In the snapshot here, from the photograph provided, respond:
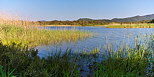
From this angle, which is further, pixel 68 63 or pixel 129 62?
pixel 129 62

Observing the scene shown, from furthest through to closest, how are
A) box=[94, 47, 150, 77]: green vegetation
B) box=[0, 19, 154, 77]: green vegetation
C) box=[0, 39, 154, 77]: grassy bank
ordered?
box=[94, 47, 150, 77]: green vegetation, box=[0, 39, 154, 77]: grassy bank, box=[0, 19, 154, 77]: green vegetation

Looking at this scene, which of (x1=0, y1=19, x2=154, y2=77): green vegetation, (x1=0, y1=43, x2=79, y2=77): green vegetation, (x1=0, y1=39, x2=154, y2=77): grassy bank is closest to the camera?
(x1=0, y1=43, x2=79, y2=77): green vegetation

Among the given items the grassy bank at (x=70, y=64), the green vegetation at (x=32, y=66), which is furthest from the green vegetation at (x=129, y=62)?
the green vegetation at (x=32, y=66)

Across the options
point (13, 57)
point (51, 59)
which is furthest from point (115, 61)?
point (13, 57)

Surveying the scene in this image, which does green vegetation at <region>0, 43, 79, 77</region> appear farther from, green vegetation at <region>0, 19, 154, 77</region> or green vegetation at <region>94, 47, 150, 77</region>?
green vegetation at <region>94, 47, 150, 77</region>

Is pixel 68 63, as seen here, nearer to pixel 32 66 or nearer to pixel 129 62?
pixel 32 66

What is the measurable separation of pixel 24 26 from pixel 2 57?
26.6 feet

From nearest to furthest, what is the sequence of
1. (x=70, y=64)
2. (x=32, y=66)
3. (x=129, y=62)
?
(x=32, y=66) < (x=70, y=64) < (x=129, y=62)

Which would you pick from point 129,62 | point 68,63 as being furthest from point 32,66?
point 129,62

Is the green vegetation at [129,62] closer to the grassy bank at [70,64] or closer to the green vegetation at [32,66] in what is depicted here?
the grassy bank at [70,64]

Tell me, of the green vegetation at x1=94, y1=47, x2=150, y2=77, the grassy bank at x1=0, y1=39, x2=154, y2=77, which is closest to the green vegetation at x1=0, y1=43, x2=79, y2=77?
the grassy bank at x1=0, y1=39, x2=154, y2=77

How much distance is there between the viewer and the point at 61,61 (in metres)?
4.41

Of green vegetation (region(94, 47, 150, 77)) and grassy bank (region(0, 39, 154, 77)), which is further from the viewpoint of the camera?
green vegetation (region(94, 47, 150, 77))

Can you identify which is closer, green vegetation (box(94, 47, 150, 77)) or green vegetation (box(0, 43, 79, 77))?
Answer: green vegetation (box(0, 43, 79, 77))
